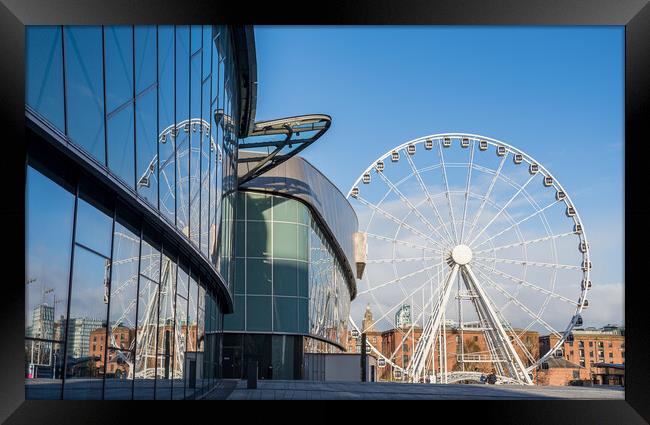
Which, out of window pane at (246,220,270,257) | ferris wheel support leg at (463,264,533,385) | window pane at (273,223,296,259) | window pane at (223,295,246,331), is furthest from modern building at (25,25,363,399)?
ferris wheel support leg at (463,264,533,385)

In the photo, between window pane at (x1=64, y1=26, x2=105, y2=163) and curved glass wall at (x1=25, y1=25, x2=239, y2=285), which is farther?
window pane at (x1=64, y1=26, x2=105, y2=163)

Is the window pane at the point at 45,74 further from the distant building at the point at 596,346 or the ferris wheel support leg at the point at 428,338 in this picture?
the distant building at the point at 596,346

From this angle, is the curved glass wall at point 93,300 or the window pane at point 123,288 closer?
the curved glass wall at point 93,300

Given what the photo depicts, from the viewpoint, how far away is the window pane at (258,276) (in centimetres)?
3350

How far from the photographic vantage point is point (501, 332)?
39031 millimetres

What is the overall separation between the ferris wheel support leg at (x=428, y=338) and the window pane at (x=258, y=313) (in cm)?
821

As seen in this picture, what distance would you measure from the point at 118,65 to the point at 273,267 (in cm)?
2497

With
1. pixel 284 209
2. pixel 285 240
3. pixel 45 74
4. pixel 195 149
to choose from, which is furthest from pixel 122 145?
pixel 284 209

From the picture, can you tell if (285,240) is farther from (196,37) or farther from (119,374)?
(119,374)

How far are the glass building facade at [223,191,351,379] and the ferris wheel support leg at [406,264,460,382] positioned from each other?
516 centimetres

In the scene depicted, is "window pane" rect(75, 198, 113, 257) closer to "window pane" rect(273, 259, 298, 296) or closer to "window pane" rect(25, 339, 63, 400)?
"window pane" rect(25, 339, 63, 400)

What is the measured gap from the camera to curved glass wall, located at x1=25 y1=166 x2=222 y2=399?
7703 mm

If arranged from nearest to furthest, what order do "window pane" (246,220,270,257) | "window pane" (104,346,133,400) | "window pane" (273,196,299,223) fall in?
"window pane" (104,346,133,400) → "window pane" (246,220,270,257) → "window pane" (273,196,299,223)
